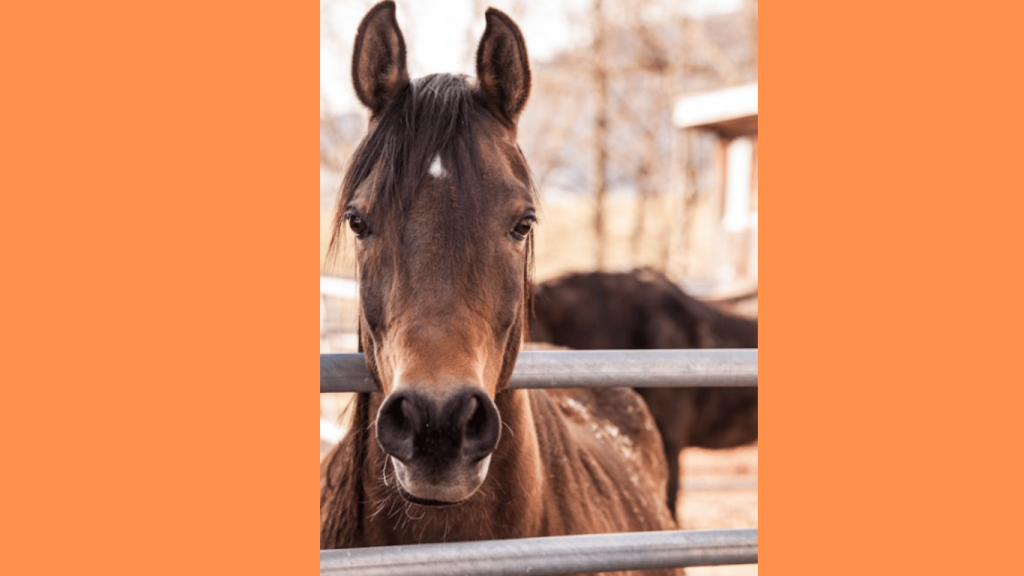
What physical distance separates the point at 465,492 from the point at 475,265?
1.42 feet

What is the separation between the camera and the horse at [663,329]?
635cm

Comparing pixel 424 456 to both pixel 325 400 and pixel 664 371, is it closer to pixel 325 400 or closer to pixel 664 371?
pixel 664 371

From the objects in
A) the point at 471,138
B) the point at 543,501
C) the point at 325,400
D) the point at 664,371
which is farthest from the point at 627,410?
the point at 325,400

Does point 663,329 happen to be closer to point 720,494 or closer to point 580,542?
point 720,494

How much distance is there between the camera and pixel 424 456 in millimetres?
1330

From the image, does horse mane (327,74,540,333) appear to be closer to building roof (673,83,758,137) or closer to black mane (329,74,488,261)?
black mane (329,74,488,261)

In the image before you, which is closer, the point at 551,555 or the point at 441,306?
the point at 441,306

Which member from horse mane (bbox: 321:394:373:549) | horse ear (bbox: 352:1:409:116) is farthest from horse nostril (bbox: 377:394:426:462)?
horse ear (bbox: 352:1:409:116)

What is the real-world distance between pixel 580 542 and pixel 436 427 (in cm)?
54

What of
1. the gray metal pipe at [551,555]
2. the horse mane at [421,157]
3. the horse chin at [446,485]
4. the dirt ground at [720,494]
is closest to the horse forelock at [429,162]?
the horse mane at [421,157]

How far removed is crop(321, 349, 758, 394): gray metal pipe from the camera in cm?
165

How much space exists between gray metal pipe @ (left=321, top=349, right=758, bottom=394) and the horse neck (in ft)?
0.43

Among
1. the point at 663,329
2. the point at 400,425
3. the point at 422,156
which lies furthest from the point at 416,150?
the point at 663,329

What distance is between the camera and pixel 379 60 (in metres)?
1.76
